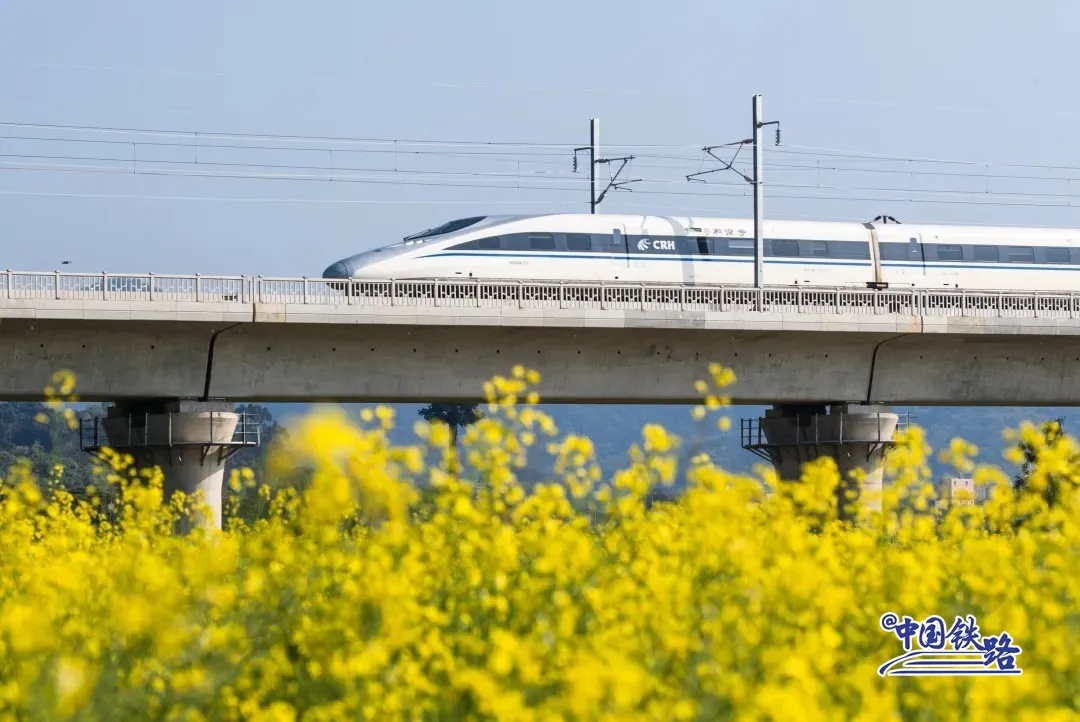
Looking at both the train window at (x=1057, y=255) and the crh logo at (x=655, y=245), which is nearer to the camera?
the crh logo at (x=655, y=245)

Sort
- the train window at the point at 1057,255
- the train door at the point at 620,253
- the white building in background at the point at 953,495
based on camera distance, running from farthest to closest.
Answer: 1. the train window at the point at 1057,255
2. the train door at the point at 620,253
3. the white building in background at the point at 953,495

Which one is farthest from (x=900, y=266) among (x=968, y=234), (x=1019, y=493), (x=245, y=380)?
(x=1019, y=493)

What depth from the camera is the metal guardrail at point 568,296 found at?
30438mm

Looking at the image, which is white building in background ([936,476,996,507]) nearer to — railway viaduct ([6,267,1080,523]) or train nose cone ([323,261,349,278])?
railway viaduct ([6,267,1080,523])

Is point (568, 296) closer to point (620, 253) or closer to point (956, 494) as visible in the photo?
point (620, 253)

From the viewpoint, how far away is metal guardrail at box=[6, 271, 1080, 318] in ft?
99.9

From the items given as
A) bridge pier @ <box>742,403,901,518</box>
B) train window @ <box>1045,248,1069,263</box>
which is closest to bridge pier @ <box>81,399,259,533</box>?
bridge pier @ <box>742,403,901,518</box>

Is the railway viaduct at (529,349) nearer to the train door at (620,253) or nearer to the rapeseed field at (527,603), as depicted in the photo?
the train door at (620,253)

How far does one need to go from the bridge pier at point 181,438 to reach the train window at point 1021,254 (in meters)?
23.6

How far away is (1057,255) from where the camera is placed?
44.9 metres

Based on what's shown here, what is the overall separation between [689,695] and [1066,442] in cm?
445

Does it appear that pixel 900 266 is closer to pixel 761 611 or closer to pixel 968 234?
pixel 968 234

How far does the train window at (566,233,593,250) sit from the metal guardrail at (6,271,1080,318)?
12.4ft

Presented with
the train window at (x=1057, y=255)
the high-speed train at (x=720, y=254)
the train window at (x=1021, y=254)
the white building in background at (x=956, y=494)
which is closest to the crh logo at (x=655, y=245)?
the high-speed train at (x=720, y=254)
